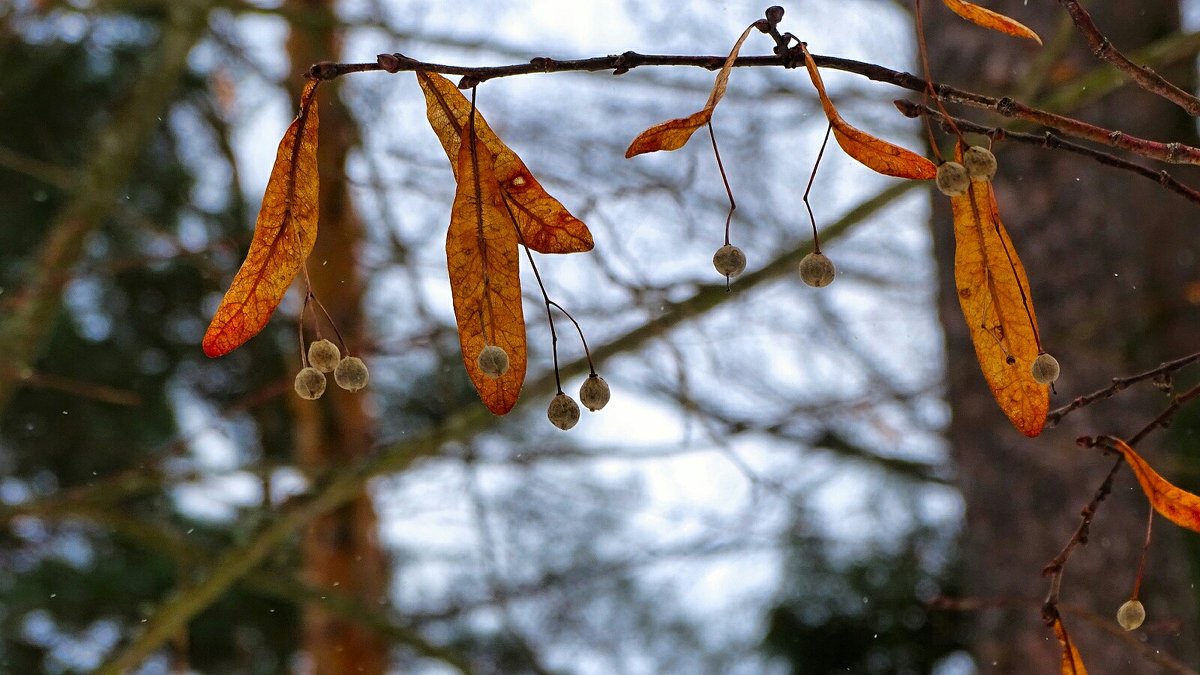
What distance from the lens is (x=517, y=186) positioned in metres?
0.47

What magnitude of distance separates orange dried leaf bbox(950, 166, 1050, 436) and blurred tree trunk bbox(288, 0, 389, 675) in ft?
7.08

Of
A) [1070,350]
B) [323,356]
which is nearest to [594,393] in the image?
[323,356]

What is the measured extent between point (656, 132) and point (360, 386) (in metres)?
0.18

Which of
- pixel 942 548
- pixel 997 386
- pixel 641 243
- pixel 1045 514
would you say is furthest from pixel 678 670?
pixel 997 386

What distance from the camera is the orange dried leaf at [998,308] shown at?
51 centimetres

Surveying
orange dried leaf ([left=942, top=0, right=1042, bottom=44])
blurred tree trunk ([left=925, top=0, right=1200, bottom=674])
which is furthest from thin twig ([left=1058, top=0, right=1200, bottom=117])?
blurred tree trunk ([left=925, top=0, right=1200, bottom=674])

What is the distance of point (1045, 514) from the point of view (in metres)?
1.94

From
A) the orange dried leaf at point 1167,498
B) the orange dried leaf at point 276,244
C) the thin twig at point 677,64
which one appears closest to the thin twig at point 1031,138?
the thin twig at point 677,64

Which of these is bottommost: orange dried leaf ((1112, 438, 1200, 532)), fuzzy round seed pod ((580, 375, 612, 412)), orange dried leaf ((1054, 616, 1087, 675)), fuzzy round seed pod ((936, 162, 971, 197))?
orange dried leaf ((1054, 616, 1087, 675))

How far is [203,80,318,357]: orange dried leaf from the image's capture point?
459 millimetres

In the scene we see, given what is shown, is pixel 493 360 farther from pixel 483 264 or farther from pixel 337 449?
pixel 337 449

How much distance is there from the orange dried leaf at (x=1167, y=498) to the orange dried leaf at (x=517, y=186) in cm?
26

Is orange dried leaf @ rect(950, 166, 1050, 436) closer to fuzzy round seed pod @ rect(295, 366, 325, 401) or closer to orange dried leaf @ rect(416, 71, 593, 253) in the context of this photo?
orange dried leaf @ rect(416, 71, 593, 253)

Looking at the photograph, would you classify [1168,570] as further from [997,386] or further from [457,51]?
[457,51]
